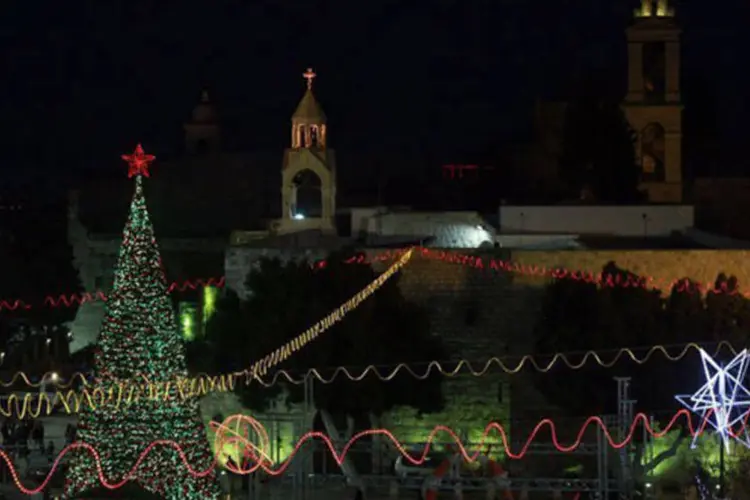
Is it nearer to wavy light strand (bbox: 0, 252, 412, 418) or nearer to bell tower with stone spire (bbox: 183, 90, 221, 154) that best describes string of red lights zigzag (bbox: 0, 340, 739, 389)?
wavy light strand (bbox: 0, 252, 412, 418)

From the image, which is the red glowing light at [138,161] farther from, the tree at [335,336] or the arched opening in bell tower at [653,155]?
the arched opening in bell tower at [653,155]

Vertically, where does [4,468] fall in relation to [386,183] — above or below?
below

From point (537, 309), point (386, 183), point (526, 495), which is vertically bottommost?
point (526, 495)

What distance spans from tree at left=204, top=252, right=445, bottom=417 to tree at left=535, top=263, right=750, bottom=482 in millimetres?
1572

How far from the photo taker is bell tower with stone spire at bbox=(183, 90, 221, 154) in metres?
48.1

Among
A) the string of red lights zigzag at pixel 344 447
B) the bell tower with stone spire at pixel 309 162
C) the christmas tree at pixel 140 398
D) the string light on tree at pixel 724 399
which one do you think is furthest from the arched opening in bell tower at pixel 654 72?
the christmas tree at pixel 140 398

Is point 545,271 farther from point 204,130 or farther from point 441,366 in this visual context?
point 204,130

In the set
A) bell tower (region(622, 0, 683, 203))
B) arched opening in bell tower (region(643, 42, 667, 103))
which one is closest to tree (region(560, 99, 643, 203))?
bell tower (region(622, 0, 683, 203))

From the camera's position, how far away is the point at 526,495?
26.6 meters

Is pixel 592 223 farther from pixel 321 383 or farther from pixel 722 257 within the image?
pixel 321 383

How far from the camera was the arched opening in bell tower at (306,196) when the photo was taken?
114 feet

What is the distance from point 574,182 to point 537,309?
7644 millimetres

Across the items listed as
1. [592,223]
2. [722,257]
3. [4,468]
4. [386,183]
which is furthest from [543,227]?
[386,183]

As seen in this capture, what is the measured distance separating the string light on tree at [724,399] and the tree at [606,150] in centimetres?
767
